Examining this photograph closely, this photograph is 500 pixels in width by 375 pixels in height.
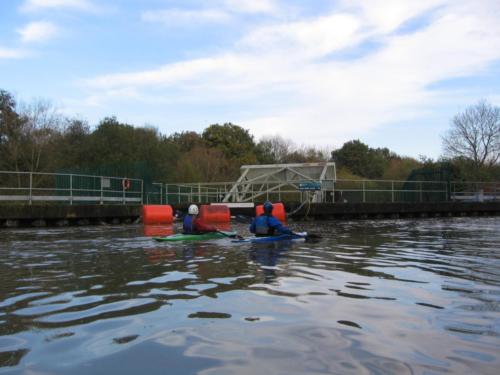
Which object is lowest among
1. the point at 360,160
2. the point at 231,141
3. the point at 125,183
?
the point at 125,183

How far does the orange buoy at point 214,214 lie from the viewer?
20875 mm

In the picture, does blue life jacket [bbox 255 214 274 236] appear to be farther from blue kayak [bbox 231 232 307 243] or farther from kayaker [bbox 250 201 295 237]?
blue kayak [bbox 231 232 307 243]

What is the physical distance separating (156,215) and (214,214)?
95.0 inches

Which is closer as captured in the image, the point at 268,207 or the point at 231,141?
the point at 268,207

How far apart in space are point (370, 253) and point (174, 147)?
36.2 m

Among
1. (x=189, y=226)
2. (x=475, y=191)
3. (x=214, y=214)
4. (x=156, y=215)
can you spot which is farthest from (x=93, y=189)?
(x=475, y=191)

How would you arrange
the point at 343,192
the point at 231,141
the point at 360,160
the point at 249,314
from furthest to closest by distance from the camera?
the point at 360,160, the point at 231,141, the point at 343,192, the point at 249,314

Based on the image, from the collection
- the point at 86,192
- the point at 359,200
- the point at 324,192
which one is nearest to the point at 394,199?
the point at 359,200

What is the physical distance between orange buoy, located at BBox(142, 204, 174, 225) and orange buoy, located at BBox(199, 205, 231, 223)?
4.43 ft

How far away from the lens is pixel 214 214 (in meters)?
21.1

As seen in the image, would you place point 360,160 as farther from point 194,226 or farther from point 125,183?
point 194,226

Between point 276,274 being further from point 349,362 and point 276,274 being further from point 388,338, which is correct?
point 349,362

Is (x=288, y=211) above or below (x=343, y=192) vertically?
below

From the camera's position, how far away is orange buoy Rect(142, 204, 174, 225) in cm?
1966
